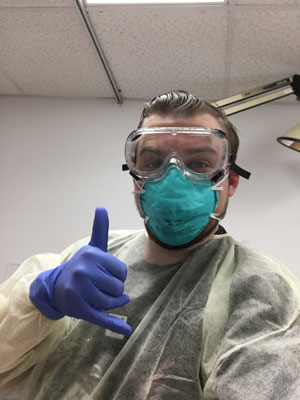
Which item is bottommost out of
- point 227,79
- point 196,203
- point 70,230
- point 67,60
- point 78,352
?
point 78,352

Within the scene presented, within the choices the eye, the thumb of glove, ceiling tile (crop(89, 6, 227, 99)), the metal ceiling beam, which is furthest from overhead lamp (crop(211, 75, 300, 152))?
the thumb of glove

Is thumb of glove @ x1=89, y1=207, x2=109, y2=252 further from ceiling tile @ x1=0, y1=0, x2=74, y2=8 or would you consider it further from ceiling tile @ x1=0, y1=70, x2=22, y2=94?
ceiling tile @ x1=0, y1=70, x2=22, y2=94

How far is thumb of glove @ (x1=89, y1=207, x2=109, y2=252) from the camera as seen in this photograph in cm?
69

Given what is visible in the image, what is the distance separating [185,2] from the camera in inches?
48.0

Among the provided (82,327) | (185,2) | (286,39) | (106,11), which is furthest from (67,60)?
(82,327)

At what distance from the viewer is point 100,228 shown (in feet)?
2.31

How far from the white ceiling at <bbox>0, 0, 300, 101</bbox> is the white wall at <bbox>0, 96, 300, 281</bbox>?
192 millimetres

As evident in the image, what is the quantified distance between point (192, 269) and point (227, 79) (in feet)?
4.05

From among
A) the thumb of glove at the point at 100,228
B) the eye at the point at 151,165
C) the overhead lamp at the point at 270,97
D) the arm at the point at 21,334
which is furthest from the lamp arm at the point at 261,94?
the arm at the point at 21,334

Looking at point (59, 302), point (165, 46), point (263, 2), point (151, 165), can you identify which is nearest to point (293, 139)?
point (263, 2)

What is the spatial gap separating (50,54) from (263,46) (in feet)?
3.46

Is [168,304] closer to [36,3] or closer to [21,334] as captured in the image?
[21,334]

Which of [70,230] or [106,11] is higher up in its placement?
[106,11]

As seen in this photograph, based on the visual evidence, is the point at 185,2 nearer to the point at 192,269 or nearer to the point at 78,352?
the point at 192,269
